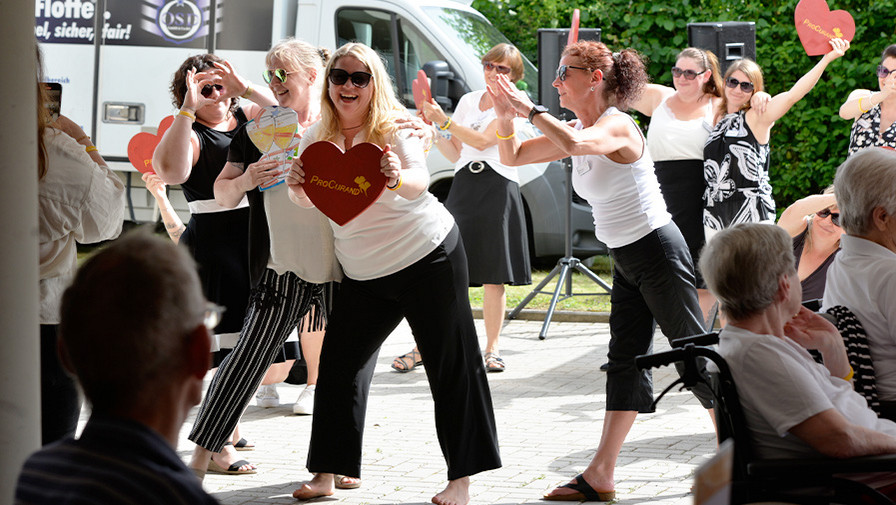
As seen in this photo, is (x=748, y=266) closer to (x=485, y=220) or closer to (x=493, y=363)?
(x=493, y=363)

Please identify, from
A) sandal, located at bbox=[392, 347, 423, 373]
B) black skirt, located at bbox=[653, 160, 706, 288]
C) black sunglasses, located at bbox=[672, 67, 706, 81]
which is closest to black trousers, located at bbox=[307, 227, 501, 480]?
sandal, located at bbox=[392, 347, 423, 373]

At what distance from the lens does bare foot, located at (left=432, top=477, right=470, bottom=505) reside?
454cm

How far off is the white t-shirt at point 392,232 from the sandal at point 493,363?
11.3ft

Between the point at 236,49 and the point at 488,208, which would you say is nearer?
the point at 488,208

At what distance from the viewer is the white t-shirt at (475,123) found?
7691mm

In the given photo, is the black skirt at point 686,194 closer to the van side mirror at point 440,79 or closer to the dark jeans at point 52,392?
the van side mirror at point 440,79

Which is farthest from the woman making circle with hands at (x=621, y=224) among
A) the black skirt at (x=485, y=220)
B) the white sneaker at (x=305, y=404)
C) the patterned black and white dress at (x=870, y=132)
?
the patterned black and white dress at (x=870, y=132)

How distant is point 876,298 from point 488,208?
4763mm

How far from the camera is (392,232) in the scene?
441 centimetres

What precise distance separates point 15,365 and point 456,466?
2.25m

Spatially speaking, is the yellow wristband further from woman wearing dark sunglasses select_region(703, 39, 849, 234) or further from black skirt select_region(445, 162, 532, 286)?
black skirt select_region(445, 162, 532, 286)

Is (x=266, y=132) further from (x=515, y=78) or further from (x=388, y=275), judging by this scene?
(x=515, y=78)

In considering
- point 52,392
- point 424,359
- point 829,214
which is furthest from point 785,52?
point 52,392

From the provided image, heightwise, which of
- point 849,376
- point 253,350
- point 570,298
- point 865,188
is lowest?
point 570,298
